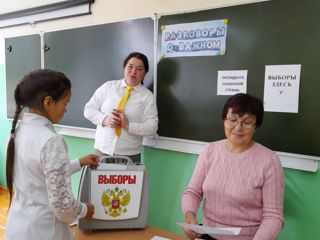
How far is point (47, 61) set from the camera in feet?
11.2

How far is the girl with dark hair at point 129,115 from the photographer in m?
2.37

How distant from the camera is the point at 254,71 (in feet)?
6.75

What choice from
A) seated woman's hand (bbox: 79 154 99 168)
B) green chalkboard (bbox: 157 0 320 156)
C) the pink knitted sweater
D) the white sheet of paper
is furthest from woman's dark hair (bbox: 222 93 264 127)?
seated woman's hand (bbox: 79 154 99 168)

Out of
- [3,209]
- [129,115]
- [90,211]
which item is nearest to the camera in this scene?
[90,211]

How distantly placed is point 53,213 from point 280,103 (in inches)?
55.3

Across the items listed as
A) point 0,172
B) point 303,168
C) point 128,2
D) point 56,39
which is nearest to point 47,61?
point 56,39

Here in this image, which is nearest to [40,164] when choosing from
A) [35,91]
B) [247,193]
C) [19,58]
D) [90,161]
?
[35,91]

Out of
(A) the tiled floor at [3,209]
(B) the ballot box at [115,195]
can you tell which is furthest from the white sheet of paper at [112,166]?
(A) the tiled floor at [3,209]

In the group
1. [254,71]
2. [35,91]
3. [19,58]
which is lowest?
[35,91]

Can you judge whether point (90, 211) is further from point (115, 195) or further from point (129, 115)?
point (129, 115)

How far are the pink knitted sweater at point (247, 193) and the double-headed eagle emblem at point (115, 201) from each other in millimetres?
394

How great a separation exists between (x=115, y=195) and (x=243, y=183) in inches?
23.7

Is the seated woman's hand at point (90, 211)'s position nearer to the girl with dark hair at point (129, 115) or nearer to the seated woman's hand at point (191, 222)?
the seated woman's hand at point (191, 222)

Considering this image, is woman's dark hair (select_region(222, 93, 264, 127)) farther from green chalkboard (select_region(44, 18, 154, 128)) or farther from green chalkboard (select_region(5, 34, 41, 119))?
green chalkboard (select_region(5, 34, 41, 119))
